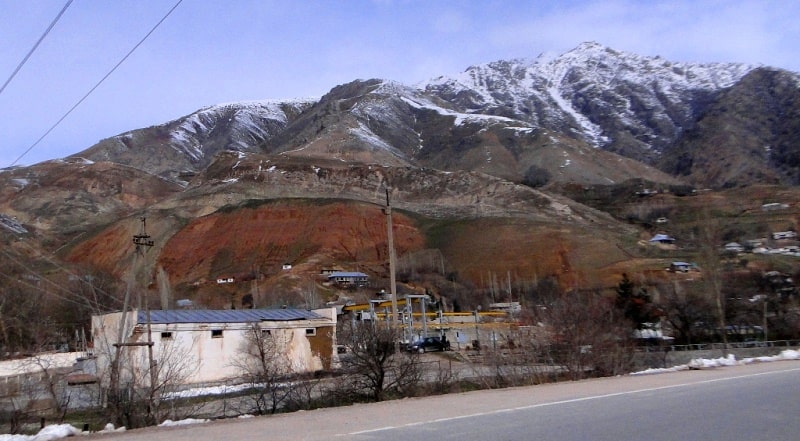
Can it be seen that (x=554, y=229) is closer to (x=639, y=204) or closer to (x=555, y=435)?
(x=639, y=204)

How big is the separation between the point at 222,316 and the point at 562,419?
109 feet

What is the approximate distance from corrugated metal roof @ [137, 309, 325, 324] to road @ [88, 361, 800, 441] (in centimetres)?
2563

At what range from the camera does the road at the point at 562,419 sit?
9922 millimetres

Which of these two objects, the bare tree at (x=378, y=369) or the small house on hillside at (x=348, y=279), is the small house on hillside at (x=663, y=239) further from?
the bare tree at (x=378, y=369)

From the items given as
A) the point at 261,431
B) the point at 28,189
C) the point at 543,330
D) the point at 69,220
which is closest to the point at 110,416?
the point at 261,431

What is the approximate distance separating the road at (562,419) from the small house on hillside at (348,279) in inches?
3332

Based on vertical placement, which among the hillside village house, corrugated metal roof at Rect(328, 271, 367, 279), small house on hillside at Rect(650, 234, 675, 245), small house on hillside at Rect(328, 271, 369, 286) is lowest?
the hillside village house

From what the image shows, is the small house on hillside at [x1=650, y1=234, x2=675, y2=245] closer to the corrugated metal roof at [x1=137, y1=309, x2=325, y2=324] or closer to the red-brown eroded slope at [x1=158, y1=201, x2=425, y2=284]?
the red-brown eroded slope at [x1=158, y1=201, x2=425, y2=284]

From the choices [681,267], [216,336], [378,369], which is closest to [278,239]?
[681,267]

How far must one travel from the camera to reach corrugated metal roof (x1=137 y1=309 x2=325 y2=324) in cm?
3931

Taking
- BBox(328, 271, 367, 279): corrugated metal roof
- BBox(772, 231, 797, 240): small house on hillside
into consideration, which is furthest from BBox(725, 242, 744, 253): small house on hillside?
BBox(328, 271, 367, 279): corrugated metal roof

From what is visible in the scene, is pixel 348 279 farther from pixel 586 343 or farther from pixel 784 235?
pixel 586 343

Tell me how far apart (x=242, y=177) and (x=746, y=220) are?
93295 millimetres

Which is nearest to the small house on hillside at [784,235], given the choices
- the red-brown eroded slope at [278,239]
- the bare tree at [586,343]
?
the red-brown eroded slope at [278,239]
